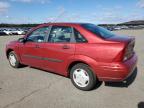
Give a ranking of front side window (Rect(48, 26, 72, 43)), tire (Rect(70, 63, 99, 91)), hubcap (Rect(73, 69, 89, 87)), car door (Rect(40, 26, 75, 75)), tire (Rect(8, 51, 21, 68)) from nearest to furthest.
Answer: tire (Rect(70, 63, 99, 91)), hubcap (Rect(73, 69, 89, 87)), car door (Rect(40, 26, 75, 75)), front side window (Rect(48, 26, 72, 43)), tire (Rect(8, 51, 21, 68))

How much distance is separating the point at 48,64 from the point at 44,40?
28.8 inches

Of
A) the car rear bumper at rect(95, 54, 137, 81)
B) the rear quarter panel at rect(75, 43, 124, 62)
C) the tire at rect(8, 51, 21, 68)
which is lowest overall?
the tire at rect(8, 51, 21, 68)

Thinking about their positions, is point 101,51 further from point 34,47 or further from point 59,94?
point 34,47

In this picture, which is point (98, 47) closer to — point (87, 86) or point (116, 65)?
point (116, 65)

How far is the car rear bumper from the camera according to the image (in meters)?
4.78

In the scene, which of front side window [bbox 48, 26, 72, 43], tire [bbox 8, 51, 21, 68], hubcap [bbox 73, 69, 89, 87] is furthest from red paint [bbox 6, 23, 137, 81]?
tire [bbox 8, 51, 21, 68]

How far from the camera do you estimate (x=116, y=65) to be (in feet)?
15.6

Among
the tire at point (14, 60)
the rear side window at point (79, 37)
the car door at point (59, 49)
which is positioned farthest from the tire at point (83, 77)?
the tire at point (14, 60)

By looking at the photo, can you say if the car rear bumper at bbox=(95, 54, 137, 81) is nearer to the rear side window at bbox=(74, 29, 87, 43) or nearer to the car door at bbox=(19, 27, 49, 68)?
the rear side window at bbox=(74, 29, 87, 43)

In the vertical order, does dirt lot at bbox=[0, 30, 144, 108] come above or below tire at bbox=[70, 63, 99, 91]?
below

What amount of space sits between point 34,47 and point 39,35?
410 mm

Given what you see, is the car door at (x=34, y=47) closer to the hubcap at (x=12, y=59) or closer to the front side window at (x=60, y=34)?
the front side window at (x=60, y=34)

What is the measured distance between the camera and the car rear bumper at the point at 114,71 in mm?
4778

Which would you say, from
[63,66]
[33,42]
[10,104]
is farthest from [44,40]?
[10,104]
